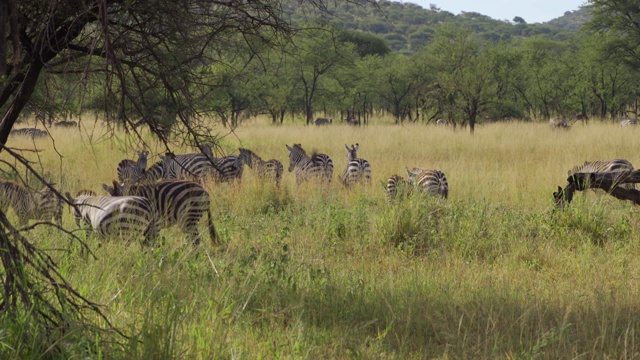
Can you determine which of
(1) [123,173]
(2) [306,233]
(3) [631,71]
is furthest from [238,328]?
(3) [631,71]

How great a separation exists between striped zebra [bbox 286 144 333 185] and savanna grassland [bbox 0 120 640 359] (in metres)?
1.64

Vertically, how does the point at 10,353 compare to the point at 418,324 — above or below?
above

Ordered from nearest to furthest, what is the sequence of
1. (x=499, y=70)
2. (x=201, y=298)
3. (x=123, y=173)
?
(x=201, y=298), (x=123, y=173), (x=499, y=70)

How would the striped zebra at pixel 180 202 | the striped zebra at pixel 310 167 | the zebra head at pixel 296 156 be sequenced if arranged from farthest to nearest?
the zebra head at pixel 296 156
the striped zebra at pixel 310 167
the striped zebra at pixel 180 202

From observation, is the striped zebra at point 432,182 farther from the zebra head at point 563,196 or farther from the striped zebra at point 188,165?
the striped zebra at point 188,165

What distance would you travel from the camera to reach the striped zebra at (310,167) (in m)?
11.9

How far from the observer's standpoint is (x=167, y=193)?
7375 millimetres

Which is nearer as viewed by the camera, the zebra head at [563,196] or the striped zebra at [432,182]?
the zebra head at [563,196]

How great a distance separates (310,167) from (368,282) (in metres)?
6.94

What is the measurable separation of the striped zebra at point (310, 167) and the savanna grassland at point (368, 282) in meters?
1.64

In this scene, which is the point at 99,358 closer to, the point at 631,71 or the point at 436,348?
the point at 436,348

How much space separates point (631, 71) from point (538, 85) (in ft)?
23.0

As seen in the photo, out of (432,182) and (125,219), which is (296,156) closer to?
(432,182)

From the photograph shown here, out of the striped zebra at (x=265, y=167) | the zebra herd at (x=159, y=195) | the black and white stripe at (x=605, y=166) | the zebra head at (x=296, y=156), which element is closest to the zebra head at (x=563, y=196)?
the zebra herd at (x=159, y=195)
